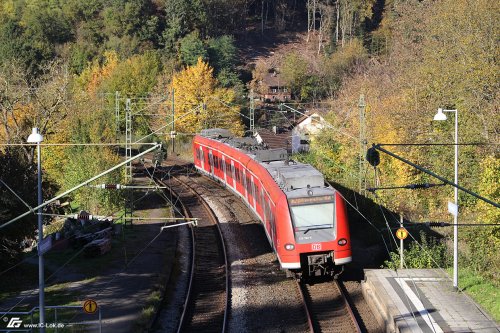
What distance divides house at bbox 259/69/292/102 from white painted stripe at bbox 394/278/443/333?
5782 cm

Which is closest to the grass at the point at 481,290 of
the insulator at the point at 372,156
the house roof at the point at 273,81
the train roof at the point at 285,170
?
the train roof at the point at 285,170

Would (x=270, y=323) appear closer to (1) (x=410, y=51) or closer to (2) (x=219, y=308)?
(2) (x=219, y=308)

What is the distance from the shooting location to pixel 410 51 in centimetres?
5038

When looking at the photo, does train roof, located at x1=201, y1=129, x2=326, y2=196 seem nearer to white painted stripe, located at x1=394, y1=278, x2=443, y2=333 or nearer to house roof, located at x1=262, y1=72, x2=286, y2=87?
white painted stripe, located at x1=394, y1=278, x2=443, y2=333

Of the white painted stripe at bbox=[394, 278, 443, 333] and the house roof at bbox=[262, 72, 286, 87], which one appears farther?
the house roof at bbox=[262, 72, 286, 87]

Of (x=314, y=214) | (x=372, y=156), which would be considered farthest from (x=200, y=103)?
(x=372, y=156)

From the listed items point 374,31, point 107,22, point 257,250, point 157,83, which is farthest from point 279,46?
point 257,250

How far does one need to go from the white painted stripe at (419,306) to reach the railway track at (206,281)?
15.6 feet

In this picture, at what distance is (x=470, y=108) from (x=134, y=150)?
3242cm

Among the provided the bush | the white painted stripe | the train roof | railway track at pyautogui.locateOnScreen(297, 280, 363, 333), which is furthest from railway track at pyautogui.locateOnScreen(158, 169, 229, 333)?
the bush

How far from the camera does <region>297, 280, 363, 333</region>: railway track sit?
15461mm

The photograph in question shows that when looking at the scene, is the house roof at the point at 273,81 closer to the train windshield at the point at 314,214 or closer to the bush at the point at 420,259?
the bush at the point at 420,259

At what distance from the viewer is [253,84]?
254 ft

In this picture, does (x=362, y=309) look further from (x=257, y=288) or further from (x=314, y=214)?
(x=257, y=288)
